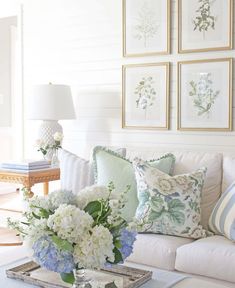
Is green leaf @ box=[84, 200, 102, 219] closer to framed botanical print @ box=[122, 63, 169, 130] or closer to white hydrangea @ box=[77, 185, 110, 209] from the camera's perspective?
white hydrangea @ box=[77, 185, 110, 209]

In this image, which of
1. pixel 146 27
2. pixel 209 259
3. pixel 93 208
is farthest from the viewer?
pixel 146 27

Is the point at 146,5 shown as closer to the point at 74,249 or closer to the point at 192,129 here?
the point at 192,129

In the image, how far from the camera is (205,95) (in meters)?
3.50

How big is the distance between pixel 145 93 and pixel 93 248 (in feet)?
7.87

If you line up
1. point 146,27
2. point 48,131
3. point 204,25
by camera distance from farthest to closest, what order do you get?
point 48,131 < point 146,27 < point 204,25

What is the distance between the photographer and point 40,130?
401cm

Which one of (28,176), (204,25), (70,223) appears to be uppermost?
(204,25)

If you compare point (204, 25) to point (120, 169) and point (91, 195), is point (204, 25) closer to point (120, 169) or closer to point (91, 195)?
point (120, 169)

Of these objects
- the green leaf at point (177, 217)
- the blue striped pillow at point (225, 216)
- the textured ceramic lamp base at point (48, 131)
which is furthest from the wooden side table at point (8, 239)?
the blue striped pillow at point (225, 216)

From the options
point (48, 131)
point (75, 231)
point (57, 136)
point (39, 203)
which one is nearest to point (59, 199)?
point (39, 203)

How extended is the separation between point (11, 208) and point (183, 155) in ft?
8.43

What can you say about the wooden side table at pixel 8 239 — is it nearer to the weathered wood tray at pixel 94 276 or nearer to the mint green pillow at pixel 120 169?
the mint green pillow at pixel 120 169

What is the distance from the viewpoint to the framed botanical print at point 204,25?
339 cm

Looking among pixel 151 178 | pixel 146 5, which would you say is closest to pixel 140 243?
pixel 151 178
